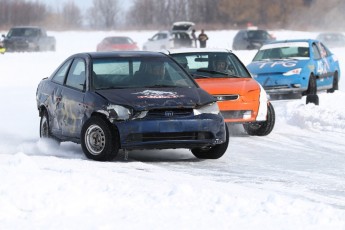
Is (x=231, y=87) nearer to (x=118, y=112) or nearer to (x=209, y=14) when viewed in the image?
(x=118, y=112)

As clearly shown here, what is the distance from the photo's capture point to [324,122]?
14938 millimetres

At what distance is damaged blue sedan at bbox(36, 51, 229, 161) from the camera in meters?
10.1

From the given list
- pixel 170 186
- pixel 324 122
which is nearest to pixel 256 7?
pixel 324 122

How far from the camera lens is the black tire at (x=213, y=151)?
1077 centimetres

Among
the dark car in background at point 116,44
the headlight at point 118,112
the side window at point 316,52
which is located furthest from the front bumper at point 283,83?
the dark car in background at point 116,44

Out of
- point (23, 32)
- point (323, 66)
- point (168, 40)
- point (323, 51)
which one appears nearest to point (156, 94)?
point (323, 66)

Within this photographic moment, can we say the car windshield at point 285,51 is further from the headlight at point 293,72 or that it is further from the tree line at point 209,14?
the tree line at point 209,14

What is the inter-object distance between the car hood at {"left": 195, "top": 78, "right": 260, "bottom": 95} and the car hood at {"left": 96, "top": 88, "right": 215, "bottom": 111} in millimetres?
2495

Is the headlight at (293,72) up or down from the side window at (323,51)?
down

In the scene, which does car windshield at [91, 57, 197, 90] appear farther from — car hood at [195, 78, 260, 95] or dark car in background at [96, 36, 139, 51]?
dark car in background at [96, 36, 139, 51]

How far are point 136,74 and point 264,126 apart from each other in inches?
122

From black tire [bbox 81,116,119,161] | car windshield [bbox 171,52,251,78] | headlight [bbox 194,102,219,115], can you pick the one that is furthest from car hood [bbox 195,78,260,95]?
black tire [bbox 81,116,119,161]

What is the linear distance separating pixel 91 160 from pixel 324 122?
571 centimetres

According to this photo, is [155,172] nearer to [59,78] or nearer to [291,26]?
[59,78]
